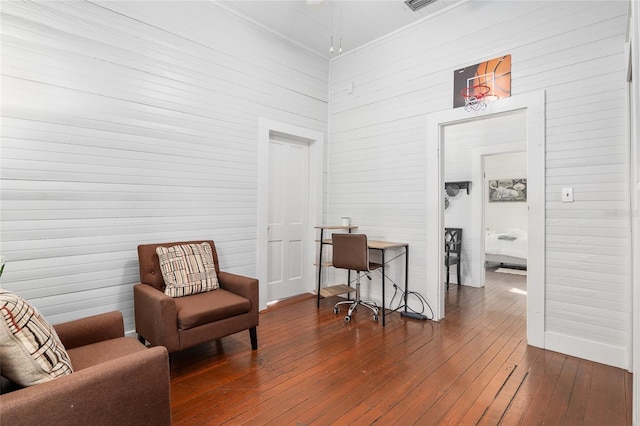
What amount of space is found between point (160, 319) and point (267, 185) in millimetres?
2044

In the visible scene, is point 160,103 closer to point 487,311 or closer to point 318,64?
point 318,64

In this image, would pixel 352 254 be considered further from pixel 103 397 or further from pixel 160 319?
pixel 103 397

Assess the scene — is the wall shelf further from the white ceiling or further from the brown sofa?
the brown sofa

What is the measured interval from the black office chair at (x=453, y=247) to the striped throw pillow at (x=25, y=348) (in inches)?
192

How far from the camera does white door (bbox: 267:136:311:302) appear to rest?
4145 mm

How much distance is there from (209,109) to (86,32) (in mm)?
1142

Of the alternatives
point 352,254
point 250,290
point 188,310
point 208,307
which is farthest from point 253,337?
point 352,254

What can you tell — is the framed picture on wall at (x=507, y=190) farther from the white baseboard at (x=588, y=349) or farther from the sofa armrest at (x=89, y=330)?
the sofa armrest at (x=89, y=330)

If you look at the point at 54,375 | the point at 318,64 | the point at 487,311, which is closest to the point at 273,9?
the point at 318,64

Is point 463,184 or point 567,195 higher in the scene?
point 463,184

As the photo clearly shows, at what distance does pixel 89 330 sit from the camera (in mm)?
1889

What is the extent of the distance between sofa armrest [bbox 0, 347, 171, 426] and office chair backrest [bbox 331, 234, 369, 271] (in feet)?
7.48

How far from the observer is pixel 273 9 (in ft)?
11.6

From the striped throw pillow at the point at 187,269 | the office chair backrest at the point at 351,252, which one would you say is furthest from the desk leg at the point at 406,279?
the striped throw pillow at the point at 187,269
